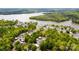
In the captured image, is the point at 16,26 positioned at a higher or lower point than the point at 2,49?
higher

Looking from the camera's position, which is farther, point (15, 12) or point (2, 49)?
point (15, 12)

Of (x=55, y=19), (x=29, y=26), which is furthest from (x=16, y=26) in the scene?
(x=55, y=19)
